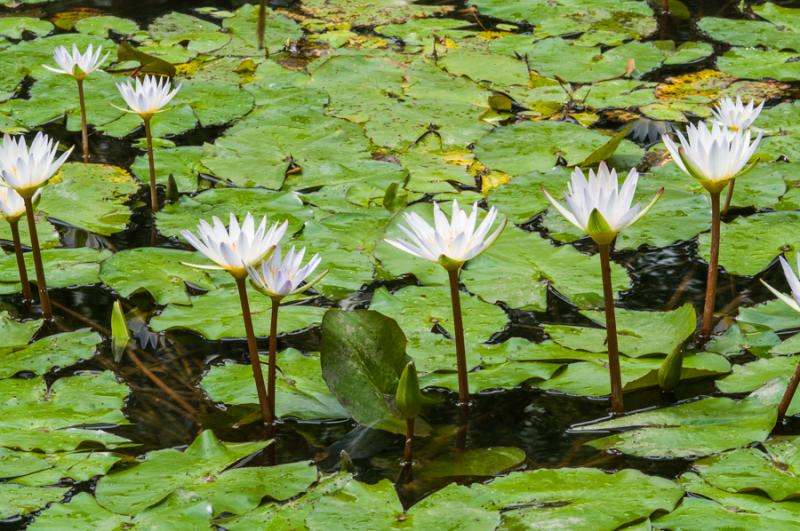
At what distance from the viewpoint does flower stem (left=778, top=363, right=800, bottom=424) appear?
2.20 m

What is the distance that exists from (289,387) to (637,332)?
968 mm

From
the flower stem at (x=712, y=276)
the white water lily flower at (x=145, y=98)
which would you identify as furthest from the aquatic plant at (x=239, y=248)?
the white water lily flower at (x=145, y=98)

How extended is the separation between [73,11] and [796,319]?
4837 millimetres

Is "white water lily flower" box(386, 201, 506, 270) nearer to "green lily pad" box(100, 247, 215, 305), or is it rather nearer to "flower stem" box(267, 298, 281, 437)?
"flower stem" box(267, 298, 281, 437)

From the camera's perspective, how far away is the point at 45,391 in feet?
8.38

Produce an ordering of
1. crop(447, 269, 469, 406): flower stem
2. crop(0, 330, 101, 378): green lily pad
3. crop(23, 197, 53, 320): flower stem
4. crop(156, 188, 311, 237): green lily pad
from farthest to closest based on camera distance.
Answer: crop(156, 188, 311, 237): green lily pad → crop(23, 197, 53, 320): flower stem → crop(0, 330, 101, 378): green lily pad → crop(447, 269, 469, 406): flower stem

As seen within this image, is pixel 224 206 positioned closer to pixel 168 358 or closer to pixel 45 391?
pixel 168 358

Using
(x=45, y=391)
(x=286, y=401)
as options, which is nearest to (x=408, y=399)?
(x=286, y=401)

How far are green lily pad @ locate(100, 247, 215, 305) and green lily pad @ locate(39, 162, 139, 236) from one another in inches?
13.5

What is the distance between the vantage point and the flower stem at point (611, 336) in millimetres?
2211

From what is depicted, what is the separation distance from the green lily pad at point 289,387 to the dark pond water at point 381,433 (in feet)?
0.12

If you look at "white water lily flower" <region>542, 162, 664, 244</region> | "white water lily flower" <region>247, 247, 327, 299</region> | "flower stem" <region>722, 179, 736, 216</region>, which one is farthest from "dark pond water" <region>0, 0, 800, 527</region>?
"white water lily flower" <region>542, 162, 664, 244</region>

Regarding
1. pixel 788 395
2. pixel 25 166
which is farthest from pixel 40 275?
pixel 788 395

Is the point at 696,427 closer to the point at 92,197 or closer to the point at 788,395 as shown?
the point at 788,395
